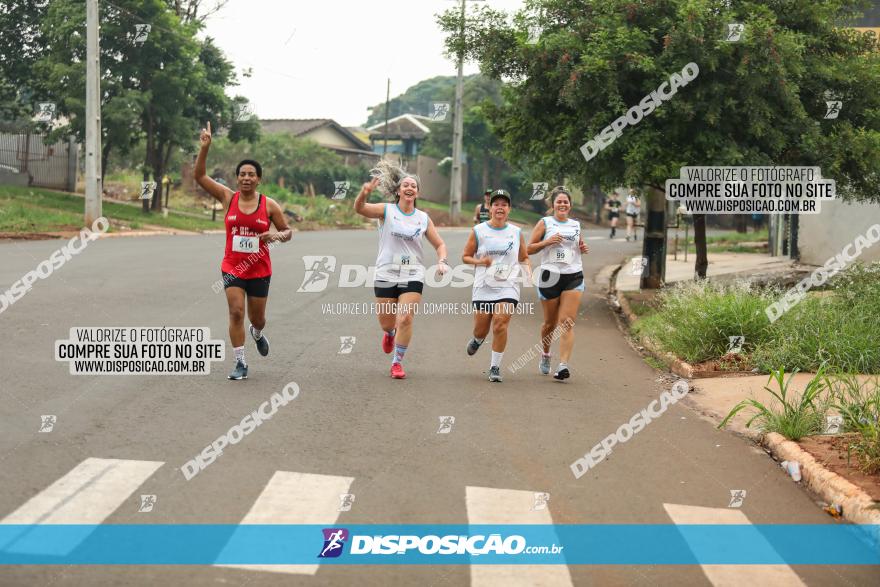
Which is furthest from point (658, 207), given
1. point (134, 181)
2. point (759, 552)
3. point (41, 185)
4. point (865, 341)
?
point (134, 181)

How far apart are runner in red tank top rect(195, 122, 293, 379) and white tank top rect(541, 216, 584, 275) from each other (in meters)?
2.88

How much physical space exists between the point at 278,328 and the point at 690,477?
7.37 m

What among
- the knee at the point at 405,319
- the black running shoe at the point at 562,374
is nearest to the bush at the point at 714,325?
the black running shoe at the point at 562,374

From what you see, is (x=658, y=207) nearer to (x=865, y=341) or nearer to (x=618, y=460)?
(x=865, y=341)

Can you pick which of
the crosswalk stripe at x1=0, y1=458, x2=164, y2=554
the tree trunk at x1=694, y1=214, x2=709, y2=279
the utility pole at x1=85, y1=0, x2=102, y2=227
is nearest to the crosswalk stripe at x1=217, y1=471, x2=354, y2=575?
the crosswalk stripe at x1=0, y1=458, x2=164, y2=554

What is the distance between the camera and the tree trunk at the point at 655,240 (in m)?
19.4

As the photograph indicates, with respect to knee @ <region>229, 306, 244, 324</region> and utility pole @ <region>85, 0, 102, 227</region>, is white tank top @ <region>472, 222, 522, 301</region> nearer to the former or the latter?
knee @ <region>229, 306, 244, 324</region>

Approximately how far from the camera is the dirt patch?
23.7 feet

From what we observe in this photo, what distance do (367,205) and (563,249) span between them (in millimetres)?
2235

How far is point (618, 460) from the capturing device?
26.3 ft

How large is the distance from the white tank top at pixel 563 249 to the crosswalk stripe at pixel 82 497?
5.48 metres

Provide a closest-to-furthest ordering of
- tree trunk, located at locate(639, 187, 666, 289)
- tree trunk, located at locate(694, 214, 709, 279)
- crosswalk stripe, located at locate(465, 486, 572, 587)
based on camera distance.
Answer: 1. crosswalk stripe, located at locate(465, 486, 572, 587)
2. tree trunk, located at locate(694, 214, 709, 279)
3. tree trunk, located at locate(639, 187, 666, 289)

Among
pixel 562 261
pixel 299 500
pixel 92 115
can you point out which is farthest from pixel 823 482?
pixel 92 115

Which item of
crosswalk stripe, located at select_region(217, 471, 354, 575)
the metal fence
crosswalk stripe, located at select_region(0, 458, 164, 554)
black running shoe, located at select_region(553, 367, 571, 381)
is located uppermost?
the metal fence
